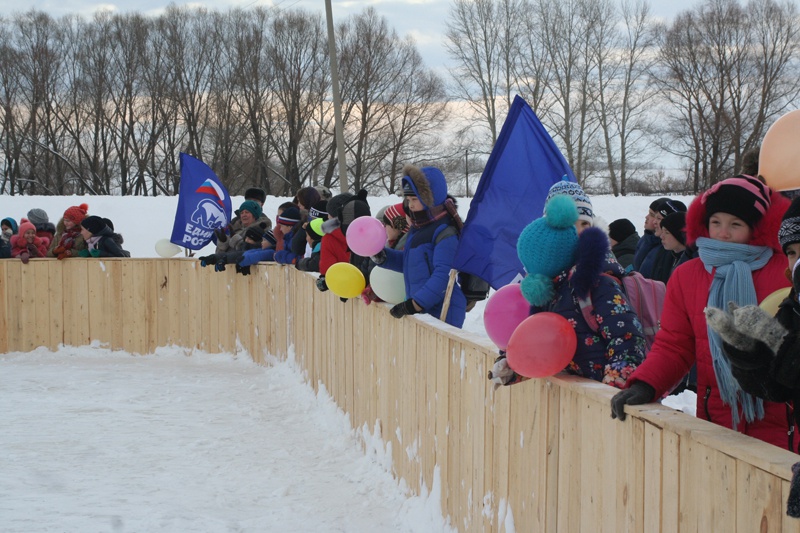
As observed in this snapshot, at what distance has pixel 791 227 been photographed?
8.77ft

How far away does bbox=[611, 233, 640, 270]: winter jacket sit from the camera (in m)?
9.12

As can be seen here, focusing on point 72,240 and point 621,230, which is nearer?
point 621,230

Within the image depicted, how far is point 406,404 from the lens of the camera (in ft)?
20.7

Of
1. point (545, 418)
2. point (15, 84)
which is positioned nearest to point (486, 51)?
point (15, 84)

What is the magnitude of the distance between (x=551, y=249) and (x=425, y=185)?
285 cm

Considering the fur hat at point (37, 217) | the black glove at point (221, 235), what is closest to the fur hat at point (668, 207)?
the black glove at point (221, 235)

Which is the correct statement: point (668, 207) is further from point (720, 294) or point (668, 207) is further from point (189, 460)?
point (720, 294)

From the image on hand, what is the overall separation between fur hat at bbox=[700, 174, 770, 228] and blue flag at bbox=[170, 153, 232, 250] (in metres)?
11.4

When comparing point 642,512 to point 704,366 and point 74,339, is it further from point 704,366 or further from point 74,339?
point 74,339

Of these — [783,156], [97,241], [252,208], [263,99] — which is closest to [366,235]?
[783,156]

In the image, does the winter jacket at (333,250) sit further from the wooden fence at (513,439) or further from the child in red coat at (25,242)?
the child in red coat at (25,242)

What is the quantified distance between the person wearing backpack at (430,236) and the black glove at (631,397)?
3325 mm

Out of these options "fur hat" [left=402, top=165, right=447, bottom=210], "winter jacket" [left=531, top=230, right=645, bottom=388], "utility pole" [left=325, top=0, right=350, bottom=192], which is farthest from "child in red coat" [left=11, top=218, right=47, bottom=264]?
"winter jacket" [left=531, top=230, right=645, bottom=388]

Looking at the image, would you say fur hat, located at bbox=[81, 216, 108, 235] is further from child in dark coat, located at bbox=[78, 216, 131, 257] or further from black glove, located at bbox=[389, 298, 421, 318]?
black glove, located at bbox=[389, 298, 421, 318]
